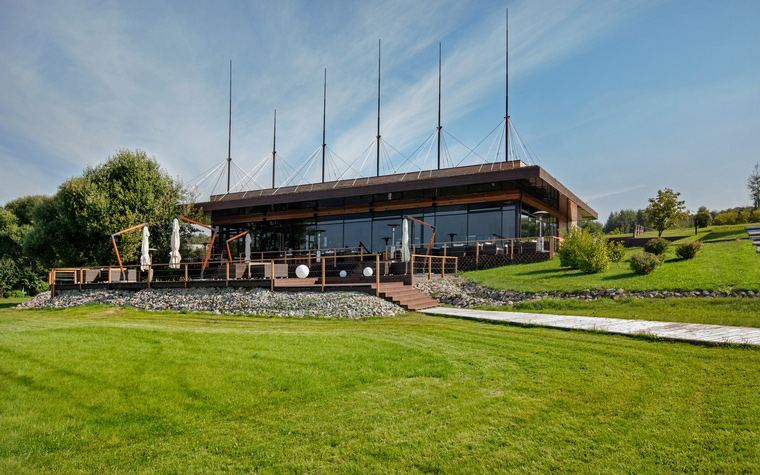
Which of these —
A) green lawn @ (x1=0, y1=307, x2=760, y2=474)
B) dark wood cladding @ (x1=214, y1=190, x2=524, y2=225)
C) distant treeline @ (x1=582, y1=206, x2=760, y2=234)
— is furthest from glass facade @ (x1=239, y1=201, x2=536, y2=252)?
distant treeline @ (x1=582, y1=206, x2=760, y2=234)

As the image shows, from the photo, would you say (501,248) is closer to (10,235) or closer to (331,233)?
(331,233)

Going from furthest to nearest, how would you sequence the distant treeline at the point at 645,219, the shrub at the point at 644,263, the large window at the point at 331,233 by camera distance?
the distant treeline at the point at 645,219 → the large window at the point at 331,233 → the shrub at the point at 644,263

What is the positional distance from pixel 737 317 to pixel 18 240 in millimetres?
43968

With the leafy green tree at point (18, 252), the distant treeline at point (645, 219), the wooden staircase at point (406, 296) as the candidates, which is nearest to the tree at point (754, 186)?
the distant treeline at point (645, 219)

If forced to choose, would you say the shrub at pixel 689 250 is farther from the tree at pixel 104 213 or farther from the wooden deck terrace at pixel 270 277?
the tree at pixel 104 213

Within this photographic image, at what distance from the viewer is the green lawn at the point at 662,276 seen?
1076 centimetres

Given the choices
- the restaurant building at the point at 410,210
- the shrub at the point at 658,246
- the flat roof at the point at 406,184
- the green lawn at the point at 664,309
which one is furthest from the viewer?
the restaurant building at the point at 410,210

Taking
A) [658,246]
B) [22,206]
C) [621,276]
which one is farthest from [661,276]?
[22,206]

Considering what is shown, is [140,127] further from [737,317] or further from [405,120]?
[737,317]

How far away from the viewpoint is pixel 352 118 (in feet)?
95.2

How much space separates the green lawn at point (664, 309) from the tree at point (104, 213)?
726 inches

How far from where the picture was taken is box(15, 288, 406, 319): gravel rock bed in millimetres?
11391

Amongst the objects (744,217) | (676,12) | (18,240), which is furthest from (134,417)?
(744,217)

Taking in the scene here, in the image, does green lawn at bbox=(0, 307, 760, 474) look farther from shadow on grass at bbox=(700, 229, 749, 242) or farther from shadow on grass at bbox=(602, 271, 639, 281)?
shadow on grass at bbox=(700, 229, 749, 242)
